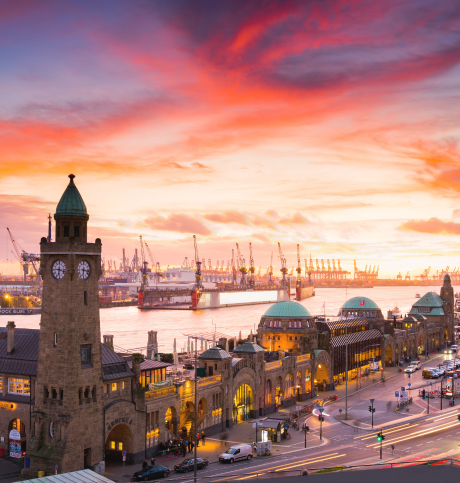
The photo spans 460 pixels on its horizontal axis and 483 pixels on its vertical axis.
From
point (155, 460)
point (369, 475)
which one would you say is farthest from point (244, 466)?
point (369, 475)

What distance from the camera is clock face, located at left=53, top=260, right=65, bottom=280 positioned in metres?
56.5

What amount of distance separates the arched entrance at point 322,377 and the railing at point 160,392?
46557 millimetres

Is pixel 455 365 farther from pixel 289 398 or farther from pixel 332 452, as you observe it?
pixel 332 452

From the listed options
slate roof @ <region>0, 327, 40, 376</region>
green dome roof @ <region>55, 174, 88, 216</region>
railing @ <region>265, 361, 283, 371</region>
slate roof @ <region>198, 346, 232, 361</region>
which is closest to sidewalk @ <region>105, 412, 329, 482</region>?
railing @ <region>265, 361, 283, 371</region>

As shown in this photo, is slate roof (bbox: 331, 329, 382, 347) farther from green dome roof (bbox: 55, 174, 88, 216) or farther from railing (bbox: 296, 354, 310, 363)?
green dome roof (bbox: 55, 174, 88, 216)

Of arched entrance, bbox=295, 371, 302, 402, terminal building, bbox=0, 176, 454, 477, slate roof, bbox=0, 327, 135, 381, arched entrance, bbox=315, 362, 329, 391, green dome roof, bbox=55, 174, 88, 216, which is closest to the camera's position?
terminal building, bbox=0, 176, 454, 477

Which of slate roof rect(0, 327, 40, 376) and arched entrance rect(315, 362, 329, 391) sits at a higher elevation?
slate roof rect(0, 327, 40, 376)

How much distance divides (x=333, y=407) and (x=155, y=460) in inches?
1561

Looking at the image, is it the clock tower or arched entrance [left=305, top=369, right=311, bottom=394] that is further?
arched entrance [left=305, top=369, right=311, bottom=394]

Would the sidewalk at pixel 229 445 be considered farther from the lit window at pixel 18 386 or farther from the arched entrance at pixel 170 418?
the lit window at pixel 18 386

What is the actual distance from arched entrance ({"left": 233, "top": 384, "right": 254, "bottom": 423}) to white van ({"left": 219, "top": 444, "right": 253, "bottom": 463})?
16.3 meters

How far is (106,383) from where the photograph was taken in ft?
197

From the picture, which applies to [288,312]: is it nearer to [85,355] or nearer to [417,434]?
[417,434]

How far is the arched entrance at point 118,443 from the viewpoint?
60906mm
